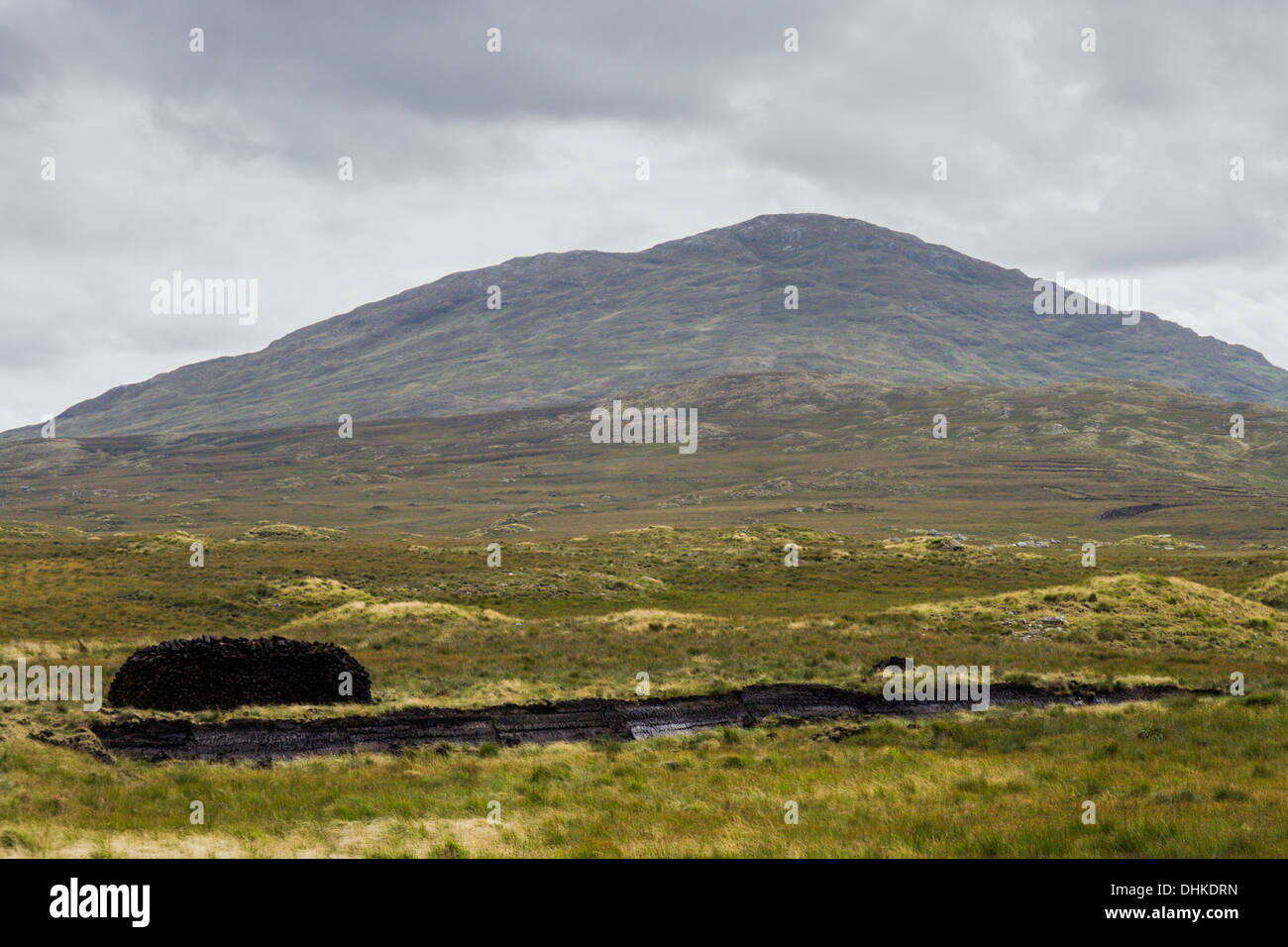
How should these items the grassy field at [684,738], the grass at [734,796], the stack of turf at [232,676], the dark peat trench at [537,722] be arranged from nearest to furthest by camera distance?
the grass at [734,796]
the grassy field at [684,738]
the dark peat trench at [537,722]
the stack of turf at [232,676]

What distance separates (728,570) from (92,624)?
163ft

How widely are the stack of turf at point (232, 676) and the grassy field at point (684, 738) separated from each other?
1482 mm

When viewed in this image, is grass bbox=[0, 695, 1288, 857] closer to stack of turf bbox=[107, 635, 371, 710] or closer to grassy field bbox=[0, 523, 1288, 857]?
grassy field bbox=[0, 523, 1288, 857]

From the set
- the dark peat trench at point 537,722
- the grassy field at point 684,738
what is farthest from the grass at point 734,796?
the dark peat trench at point 537,722

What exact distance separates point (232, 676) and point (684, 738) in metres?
14.8

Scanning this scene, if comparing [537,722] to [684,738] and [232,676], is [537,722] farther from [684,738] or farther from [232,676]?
[232,676]

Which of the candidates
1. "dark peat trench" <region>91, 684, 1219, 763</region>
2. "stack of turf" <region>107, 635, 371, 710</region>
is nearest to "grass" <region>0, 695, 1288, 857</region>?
"dark peat trench" <region>91, 684, 1219, 763</region>

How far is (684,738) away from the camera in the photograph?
80.5ft

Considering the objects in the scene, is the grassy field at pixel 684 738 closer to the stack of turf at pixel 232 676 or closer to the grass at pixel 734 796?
the grass at pixel 734 796

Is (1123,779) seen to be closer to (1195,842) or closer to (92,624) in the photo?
(1195,842)

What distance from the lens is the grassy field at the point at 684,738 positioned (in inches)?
535

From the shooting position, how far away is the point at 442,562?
263 ft

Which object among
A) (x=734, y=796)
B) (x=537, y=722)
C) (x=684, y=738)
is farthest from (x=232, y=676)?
(x=734, y=796)
